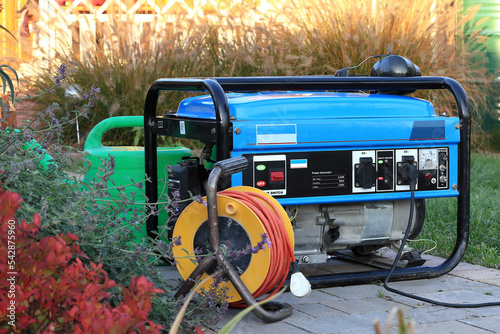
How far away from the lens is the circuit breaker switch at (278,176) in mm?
2816

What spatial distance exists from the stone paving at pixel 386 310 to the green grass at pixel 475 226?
39 cm

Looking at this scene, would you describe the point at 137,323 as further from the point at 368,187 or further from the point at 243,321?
the point at 368,187

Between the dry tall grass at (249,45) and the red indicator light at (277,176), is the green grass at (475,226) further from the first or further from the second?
the dry tall grass at (249,45)

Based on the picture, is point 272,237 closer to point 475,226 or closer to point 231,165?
point 231,165

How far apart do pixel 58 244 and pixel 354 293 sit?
1641 millimetres

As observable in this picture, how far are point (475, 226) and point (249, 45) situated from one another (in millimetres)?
3429

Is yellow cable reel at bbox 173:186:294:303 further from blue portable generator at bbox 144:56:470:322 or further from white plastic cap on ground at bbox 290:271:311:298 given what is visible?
white plastic cap on ground at bbox 290:271:311:298

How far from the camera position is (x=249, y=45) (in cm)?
680

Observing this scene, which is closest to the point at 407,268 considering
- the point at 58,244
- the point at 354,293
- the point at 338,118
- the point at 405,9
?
the point at 354,293

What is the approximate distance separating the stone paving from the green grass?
1.28 ft

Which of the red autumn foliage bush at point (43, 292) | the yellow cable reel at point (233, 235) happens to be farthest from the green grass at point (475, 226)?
the red autumn foliage bush at point (43, 292)

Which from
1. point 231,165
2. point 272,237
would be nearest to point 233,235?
point 272,237

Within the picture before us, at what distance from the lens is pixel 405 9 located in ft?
24.2

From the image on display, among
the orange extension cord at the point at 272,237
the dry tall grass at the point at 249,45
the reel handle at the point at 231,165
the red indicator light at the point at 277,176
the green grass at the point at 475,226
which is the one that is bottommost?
the green grass at the point at 475,226
